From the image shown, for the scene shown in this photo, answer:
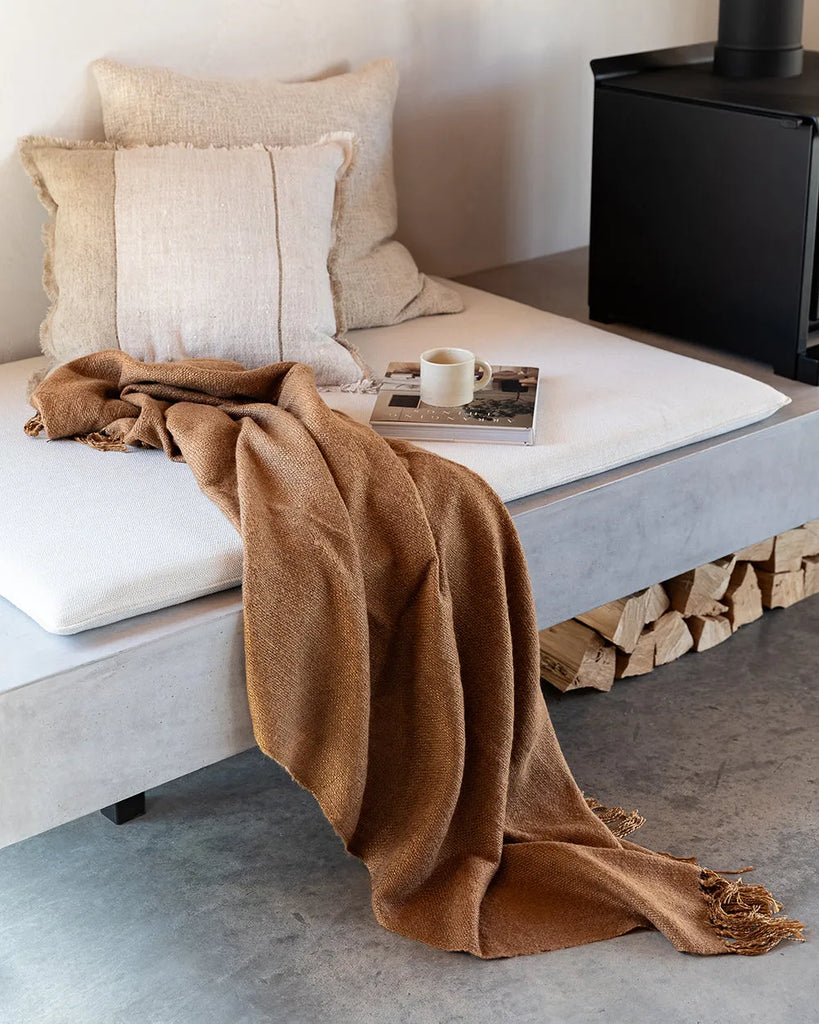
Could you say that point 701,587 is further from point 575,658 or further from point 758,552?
point 575,658

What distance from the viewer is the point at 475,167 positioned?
9.86ft

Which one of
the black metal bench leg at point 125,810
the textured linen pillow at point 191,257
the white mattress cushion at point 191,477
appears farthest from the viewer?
the textured linen pillow at point 191,257

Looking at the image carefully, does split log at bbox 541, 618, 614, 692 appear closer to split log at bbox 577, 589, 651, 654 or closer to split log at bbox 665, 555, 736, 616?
split log at bbox 577, 589, 651, 654

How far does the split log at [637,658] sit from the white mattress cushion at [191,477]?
1.47 feet

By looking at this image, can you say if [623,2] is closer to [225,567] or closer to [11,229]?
[11,229]

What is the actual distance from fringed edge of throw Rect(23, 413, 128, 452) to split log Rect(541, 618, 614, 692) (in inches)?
32.9

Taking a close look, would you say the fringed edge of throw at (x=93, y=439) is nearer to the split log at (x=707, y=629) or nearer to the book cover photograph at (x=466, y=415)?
the book cover photograph at (x=466, y=415)

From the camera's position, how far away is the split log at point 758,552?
2.46 metres

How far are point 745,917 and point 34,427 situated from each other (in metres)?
1.26

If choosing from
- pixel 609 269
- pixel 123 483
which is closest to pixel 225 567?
pixel 123 483

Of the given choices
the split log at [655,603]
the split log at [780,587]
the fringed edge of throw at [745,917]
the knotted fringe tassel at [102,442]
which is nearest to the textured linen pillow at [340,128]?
the knotted fringe tassel at [102,442]

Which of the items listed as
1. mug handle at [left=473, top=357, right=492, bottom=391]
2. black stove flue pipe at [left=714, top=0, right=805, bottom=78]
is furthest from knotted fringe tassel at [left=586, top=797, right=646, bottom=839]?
black stove flue pipe at [left=714, top=0, right=805, bottom=78]

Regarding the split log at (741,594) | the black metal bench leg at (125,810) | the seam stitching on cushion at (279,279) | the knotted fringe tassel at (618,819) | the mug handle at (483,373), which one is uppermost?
the seam stitching on cushion at (279,279)

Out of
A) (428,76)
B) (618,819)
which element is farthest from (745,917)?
(428,76)
